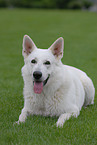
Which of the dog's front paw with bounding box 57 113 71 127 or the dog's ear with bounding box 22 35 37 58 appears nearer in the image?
the dog's front paw with bounding box 57 113 71 127

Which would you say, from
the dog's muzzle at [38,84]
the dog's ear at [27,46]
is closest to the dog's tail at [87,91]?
the dog's muzzle at [38,84]

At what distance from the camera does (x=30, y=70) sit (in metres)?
5.01

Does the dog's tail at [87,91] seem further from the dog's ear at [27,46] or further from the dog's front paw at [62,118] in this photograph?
the dog's ear at [27,46]

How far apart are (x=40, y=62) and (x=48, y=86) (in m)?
0.53

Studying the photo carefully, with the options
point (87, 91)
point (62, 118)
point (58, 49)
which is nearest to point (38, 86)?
point (62, 118)

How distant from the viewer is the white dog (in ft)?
16.4

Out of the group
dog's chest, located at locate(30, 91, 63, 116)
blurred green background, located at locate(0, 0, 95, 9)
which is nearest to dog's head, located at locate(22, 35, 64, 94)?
dog's chest, located at locate(30, 91, 63, 116)

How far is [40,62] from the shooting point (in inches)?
194

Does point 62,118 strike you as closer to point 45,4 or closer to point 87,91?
point 87,91

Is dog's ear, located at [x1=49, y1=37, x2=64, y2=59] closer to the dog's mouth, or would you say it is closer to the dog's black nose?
the dog's mouth

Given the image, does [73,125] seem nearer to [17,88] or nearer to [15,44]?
[17,88]

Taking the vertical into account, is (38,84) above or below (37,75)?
below

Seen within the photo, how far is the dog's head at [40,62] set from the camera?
4.83 m

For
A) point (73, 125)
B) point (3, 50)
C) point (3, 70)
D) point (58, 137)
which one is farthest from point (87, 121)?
point (3, 50)
